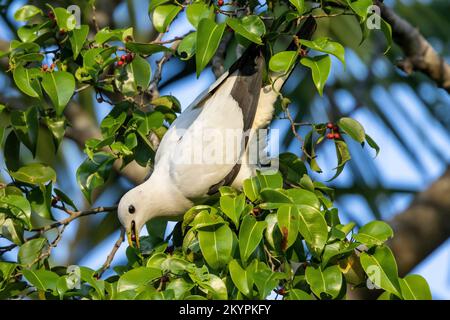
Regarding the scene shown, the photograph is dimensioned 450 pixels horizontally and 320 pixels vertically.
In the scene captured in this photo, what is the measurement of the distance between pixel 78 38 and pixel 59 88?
0.26 m

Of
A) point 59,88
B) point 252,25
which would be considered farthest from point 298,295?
point 59,88

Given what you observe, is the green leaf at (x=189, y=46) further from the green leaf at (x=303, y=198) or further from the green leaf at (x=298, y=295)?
the green leaf at (x=298, y=295)

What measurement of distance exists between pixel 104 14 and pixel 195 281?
3.27m

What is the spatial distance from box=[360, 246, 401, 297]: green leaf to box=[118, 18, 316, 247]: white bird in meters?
1.01

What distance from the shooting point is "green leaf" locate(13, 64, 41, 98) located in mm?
2906

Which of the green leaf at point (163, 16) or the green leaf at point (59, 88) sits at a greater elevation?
the green leaf at point (163, 16)

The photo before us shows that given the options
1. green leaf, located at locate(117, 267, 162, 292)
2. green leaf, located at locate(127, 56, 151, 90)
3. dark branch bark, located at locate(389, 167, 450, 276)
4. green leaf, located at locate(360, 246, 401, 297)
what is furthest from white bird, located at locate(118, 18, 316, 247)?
dark branch bark, located at locate(389, 167, 450, 276)

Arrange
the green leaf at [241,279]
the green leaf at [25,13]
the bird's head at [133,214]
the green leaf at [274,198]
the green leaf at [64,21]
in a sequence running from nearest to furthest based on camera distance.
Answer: the green leaf at [241,279], the green leaf at [274,198], the green leaf at [64,21], the green leaf at [25,13], the bird's head at [133,214]

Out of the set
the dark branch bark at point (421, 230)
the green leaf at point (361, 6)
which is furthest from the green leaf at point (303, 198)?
the dark branch bark at point (421, 230)

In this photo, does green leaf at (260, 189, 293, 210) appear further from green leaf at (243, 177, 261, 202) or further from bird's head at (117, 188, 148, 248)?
bird's head at (117, 188, 148, 248)

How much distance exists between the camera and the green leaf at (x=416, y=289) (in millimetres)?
2434

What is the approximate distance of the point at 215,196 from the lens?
11.3 ft

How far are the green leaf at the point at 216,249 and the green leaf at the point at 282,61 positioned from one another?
0.65m

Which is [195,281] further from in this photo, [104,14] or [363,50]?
[363,50]
